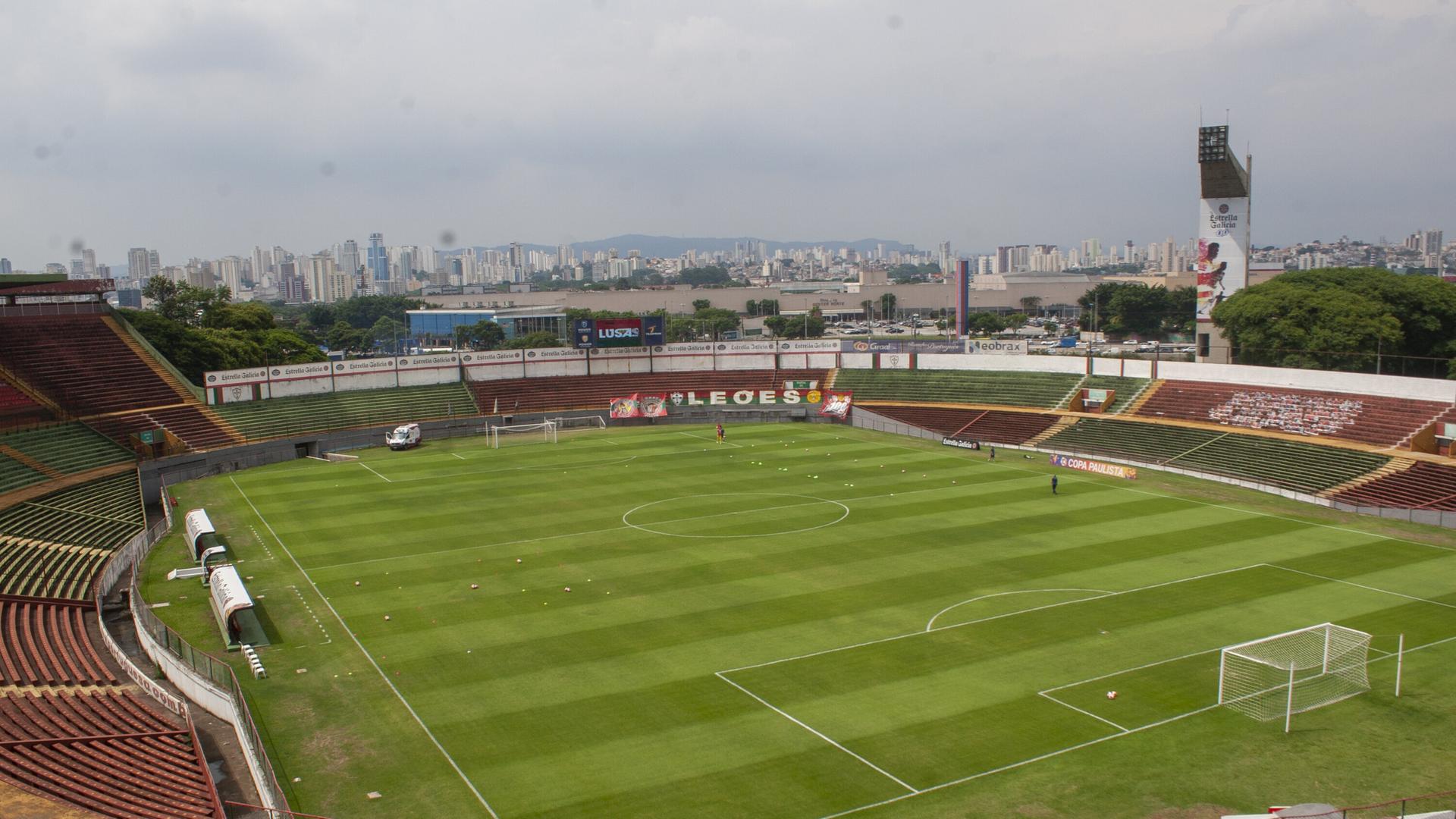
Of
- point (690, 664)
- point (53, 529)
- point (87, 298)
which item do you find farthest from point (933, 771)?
point (87, 298)

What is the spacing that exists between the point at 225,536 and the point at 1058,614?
1241 inches

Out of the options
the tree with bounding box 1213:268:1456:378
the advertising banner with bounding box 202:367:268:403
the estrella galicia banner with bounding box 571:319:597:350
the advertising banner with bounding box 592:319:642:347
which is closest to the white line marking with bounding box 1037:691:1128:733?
the tree with bounding box 1213:268:1456:378

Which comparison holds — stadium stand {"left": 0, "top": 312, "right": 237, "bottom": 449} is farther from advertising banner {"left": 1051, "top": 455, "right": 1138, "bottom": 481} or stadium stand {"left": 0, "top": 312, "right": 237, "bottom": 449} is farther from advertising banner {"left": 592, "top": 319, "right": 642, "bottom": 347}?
advertising banner {"left": 1051, "top": 455, "right": 1138, "bottom": 481}

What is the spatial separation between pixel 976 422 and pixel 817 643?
42.3 metres

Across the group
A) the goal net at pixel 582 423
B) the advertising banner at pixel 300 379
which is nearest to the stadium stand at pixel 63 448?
the advertising banner at pixel 300 379

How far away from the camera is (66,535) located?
132ft

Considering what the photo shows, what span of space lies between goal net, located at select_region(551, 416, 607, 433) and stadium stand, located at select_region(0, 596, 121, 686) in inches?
1726

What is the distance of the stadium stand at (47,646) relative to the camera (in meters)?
24.4

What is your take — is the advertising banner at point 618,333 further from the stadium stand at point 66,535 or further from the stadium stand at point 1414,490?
the stadium stand at point 1414,490

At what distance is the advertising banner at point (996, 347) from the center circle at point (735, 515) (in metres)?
36.8

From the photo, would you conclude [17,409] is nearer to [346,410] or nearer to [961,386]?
[346,410]

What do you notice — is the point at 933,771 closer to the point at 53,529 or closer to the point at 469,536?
the point at 469,536

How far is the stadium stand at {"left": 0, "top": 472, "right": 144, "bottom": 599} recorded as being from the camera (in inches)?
1312

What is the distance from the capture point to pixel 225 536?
1661 inches
